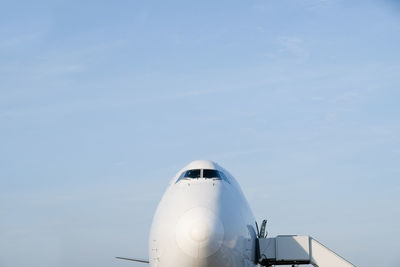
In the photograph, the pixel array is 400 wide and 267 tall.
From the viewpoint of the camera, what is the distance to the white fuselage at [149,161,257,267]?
19219 mm

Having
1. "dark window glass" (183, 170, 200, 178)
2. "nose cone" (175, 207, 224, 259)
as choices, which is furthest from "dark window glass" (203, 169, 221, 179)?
"nose cone" (175, 207, 224, 259)

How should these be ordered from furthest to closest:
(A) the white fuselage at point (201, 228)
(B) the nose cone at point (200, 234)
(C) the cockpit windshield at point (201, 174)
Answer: (C) the cockpit windshield at point (201, 174) < (A) the white fuselage at point (201, 228) < (B) the nose cone at point (200, 234)

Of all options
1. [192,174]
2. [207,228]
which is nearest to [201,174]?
[192,174]

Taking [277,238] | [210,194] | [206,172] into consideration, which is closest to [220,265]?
[210,194]

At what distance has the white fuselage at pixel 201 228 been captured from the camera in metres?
19.2

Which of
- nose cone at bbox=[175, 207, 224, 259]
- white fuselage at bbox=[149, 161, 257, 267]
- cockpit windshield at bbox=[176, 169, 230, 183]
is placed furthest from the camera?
cockpit windshield at bbox=[176, 169, 230, 183]

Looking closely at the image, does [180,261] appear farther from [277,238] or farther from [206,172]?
[277,238]

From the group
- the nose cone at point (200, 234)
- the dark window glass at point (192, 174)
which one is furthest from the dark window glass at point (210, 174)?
the nose cone at point (200, 234)

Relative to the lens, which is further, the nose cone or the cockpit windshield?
the cockpit windshield

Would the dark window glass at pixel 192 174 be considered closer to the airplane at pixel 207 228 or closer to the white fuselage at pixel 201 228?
the airplane at pixel 207 228

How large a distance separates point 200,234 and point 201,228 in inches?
7.3

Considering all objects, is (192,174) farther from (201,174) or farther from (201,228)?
(201,228)

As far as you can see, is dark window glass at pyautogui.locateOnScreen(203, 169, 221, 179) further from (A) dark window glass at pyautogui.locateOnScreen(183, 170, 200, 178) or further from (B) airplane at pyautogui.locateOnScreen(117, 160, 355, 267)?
(A) dark window glass at pyautogui.locateOnScreen(183, 170, 200, 178)

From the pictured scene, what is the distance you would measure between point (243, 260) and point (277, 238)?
17.4 ft
